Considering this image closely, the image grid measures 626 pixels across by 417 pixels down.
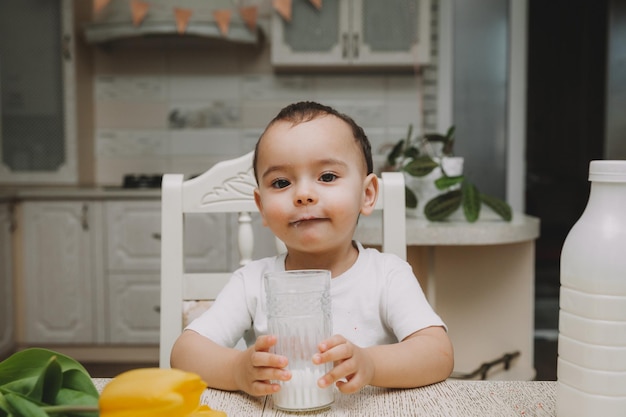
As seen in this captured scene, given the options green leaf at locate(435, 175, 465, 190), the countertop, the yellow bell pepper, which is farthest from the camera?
green leaf at locate(435, 175, 465, 190)

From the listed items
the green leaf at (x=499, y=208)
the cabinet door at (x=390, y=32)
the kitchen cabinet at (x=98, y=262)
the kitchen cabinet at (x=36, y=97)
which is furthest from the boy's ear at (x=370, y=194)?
the kitchen cabinet at (x=36, y=97)

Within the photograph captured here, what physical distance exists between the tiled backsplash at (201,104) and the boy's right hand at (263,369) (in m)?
2.93

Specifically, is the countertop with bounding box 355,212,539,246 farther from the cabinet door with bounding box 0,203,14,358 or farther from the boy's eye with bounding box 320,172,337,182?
the cabinet door with bounding box 0,203,14,358

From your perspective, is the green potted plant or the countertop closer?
the countertop

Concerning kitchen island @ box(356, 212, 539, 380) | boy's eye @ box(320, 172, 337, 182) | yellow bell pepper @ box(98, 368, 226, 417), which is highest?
boy's eye @ box(320, 172, 337, 182)

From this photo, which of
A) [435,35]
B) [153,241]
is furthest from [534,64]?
[153,241]

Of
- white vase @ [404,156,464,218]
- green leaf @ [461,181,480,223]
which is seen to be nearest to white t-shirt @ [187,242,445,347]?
green leaf @ [461,181,480,223]

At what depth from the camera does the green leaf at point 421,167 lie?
194cm

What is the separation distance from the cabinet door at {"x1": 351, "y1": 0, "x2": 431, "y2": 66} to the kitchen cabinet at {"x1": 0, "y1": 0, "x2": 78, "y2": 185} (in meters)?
1.47

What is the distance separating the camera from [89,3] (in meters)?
3.50

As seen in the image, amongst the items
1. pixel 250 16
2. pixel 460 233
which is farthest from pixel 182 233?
pixel 250 16

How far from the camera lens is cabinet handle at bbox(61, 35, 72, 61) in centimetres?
323

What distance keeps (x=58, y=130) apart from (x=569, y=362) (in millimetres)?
3259

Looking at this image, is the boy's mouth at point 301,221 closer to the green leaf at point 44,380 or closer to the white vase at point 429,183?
the green leaf at point 44,380
